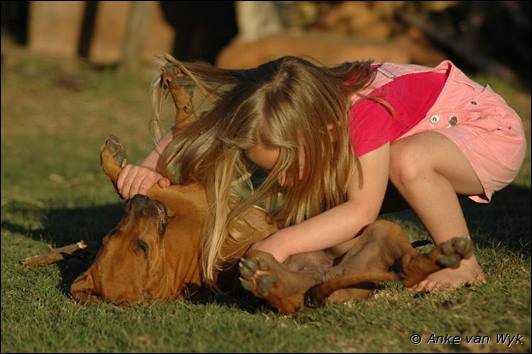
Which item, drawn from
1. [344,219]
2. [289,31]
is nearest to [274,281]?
[344,219]

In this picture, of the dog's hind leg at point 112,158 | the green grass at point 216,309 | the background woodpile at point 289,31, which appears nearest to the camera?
the green grass at point 216,309

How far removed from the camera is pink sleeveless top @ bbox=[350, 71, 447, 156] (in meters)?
4.07

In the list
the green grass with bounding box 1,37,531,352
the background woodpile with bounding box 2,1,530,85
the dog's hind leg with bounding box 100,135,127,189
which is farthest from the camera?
the background woodpile with bounding box 2,1,530,85

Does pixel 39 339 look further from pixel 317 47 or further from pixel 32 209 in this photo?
pixel 317 47

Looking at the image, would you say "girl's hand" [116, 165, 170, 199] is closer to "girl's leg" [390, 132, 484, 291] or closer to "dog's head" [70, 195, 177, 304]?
"dog's head" [70, 195, 177, 304]

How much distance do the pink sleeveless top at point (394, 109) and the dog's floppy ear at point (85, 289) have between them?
4.01 feet

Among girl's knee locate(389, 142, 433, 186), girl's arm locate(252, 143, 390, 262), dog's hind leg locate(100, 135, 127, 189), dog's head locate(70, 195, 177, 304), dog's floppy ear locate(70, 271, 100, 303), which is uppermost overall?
girl's knee locate(389, 142, 433, 186)

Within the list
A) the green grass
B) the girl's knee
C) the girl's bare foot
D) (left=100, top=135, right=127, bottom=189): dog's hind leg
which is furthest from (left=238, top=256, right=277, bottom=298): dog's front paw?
(left=100, top=135, right=127, bottom=189): dog's hind leg

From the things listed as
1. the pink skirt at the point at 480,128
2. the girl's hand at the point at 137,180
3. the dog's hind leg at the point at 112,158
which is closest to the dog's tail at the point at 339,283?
the pink skirt at the point at 480,128

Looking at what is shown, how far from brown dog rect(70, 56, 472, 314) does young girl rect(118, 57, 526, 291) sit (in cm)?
9

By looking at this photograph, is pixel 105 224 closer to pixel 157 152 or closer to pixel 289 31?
pixel 157 152

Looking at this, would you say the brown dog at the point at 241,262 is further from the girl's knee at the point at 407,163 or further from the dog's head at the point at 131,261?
the girl's knee at the point at 407,163

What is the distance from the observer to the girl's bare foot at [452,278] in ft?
13.1

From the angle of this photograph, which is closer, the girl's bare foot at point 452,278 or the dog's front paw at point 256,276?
the dog's front paw at point 256,276
